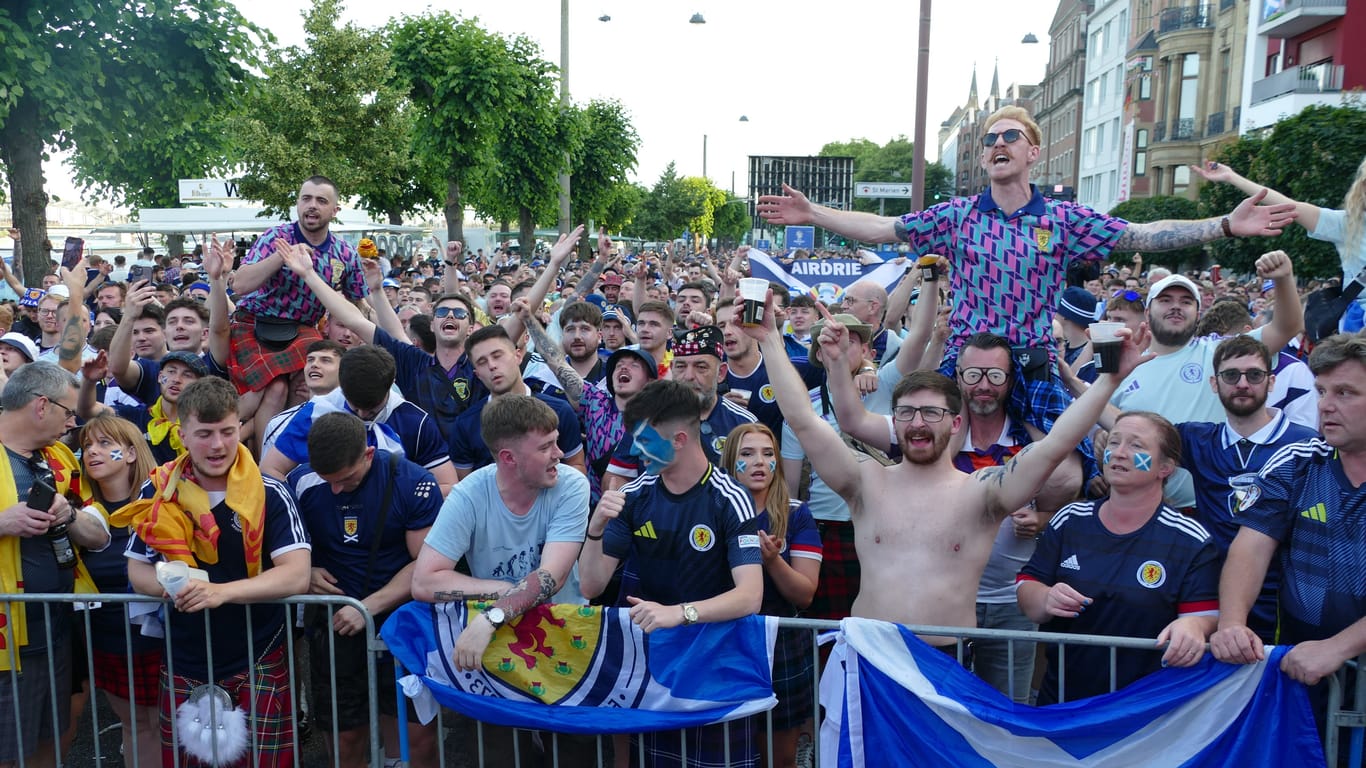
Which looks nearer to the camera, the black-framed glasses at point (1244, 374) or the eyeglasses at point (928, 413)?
the eyeglasses at point (928, 413)

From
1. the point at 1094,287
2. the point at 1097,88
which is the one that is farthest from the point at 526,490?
the point at 1097,88

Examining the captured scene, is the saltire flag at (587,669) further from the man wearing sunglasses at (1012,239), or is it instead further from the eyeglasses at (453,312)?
the eyeglasses at (453,312)

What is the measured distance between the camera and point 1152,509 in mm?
3670

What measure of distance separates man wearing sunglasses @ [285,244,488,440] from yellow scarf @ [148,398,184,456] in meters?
1.04

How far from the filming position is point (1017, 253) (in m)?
4.46

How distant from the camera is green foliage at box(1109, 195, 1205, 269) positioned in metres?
26.6

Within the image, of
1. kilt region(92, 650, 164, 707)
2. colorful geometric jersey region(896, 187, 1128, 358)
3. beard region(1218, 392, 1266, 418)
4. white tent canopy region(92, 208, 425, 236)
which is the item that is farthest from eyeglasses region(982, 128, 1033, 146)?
white tent canopy region(92, 208, 425, 236)

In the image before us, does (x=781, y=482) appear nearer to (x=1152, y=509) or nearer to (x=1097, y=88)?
(x=1152, y=509)

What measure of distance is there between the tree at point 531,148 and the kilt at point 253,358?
2101cm

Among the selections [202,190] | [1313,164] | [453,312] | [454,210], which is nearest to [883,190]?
[1313,164]

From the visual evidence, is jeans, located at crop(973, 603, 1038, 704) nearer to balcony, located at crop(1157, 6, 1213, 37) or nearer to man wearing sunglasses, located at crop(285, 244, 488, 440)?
man wearing sunglasses, located at crop(285, 244, 488, 440)

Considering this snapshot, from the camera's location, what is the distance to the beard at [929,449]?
12.1ft

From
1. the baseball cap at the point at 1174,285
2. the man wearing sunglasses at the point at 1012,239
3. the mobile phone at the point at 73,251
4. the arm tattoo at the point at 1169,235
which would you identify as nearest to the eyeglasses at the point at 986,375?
the man wearing sunglasses at the point at 1012,239

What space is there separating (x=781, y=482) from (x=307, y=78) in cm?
2134
